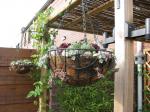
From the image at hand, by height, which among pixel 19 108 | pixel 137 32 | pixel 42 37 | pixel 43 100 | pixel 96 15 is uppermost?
pixel 96 15

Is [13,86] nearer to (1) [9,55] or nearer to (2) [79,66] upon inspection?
(1) [9,55]

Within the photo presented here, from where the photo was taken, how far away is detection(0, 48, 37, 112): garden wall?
379 cm

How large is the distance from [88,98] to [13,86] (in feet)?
3.69

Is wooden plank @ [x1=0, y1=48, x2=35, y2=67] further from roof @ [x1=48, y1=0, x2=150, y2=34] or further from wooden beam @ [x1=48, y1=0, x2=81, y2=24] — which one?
wooden beam @ [x1=48, y1=0, x2=81, y2=24]

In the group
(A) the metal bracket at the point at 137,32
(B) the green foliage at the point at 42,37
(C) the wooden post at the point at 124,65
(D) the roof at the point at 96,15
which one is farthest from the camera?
→ (B) the green foliage at the point at 42,37

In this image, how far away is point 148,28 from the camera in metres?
1.47

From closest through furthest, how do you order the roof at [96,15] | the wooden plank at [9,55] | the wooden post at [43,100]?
the roof at [96,15], the wooden post at [43,100], the wooden plank at [9,55]

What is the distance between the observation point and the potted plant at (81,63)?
151 centimetres

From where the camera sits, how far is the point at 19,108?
391cm

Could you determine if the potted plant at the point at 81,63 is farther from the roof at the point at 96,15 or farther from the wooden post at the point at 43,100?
the wooden post at the point at 43,100

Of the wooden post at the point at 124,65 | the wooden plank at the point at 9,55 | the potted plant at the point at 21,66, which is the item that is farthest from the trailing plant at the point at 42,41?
the wooden post at the point at 124,65

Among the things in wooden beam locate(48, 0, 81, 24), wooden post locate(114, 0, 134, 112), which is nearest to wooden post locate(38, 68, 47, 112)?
wooden beam locate(48, 0, 81, 24)

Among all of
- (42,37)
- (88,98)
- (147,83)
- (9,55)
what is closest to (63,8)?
(42,37)

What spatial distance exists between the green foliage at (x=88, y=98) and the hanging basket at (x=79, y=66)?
1.79m
